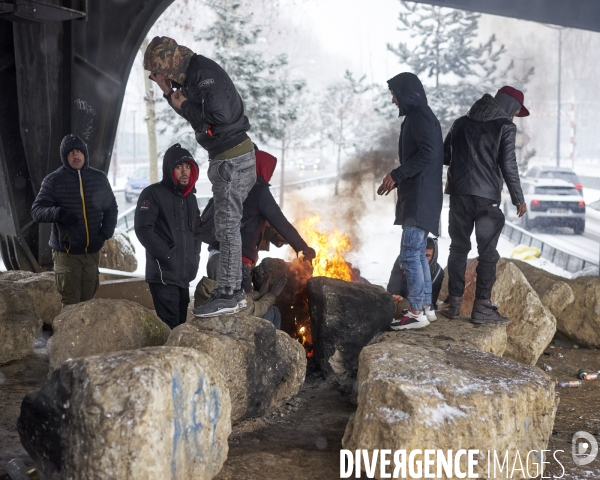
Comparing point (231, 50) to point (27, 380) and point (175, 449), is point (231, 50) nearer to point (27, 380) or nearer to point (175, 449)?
point (27, 380)

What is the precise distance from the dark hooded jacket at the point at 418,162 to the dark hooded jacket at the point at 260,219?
0.97 m

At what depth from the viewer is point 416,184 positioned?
17.2 ft

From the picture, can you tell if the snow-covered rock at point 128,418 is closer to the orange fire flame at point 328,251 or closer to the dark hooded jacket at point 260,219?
the dark hooded jacket at point 260,219

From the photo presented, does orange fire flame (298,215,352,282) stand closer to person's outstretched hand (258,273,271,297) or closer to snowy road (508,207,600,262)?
person's outstretched hand (258,273,271,297)

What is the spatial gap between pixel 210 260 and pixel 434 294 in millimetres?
2586

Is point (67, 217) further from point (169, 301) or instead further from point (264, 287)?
point (264, 287)

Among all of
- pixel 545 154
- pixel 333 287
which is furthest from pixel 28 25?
pixel 545 154

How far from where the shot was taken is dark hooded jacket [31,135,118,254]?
6.14 meters

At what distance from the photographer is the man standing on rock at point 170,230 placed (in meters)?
5.23

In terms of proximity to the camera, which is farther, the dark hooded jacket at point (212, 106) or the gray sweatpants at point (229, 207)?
the gray sweatpants at point (229, 207)

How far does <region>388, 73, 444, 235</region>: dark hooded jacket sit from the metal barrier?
1015cm

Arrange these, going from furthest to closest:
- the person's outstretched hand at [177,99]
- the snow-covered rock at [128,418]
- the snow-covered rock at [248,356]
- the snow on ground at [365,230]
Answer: the snow on ground at [365,230] → the person's outstretched hand at [177,99] → the snow-covered rock at [248,356] → the snow-covered rock at [128,418]

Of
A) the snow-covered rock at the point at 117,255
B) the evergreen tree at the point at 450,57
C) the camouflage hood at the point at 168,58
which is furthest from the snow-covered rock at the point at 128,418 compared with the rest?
the evergreen tree at the point at 450,57

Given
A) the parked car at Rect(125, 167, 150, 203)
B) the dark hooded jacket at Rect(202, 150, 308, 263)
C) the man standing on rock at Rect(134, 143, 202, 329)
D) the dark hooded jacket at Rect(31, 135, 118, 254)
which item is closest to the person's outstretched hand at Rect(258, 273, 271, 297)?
the dark hooded jacket at Rect(202, 150, 308, 263)
